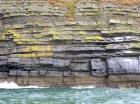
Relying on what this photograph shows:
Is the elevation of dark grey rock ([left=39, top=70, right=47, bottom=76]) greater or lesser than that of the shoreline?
greater

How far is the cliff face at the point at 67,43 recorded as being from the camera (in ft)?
107

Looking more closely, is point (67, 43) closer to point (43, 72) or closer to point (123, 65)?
point (43, 72)

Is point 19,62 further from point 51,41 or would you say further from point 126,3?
point 126,3

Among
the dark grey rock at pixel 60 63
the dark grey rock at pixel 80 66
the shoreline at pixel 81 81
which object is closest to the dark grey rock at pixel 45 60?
the dark grey rock at pixel 60 63

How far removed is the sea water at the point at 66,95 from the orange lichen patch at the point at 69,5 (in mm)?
5335

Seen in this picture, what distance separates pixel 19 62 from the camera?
108 feet

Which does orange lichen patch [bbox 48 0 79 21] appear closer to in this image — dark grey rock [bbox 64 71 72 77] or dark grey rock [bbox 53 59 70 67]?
dark grey rock [bbox 53 59 70 67]

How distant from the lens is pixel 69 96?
2695 cm

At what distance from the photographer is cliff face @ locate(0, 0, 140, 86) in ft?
107

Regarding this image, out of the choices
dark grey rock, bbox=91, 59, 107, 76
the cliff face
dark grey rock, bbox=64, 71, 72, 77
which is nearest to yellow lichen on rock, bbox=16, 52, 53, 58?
the cliff face

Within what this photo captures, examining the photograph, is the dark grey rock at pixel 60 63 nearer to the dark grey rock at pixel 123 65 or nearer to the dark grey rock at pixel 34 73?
the dark grey rock at pixel 34 73

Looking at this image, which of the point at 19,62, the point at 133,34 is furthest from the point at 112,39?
the point at 19,62

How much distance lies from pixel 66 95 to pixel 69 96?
60 cm

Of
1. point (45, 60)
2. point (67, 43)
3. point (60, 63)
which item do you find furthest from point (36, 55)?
point (67, 43)
